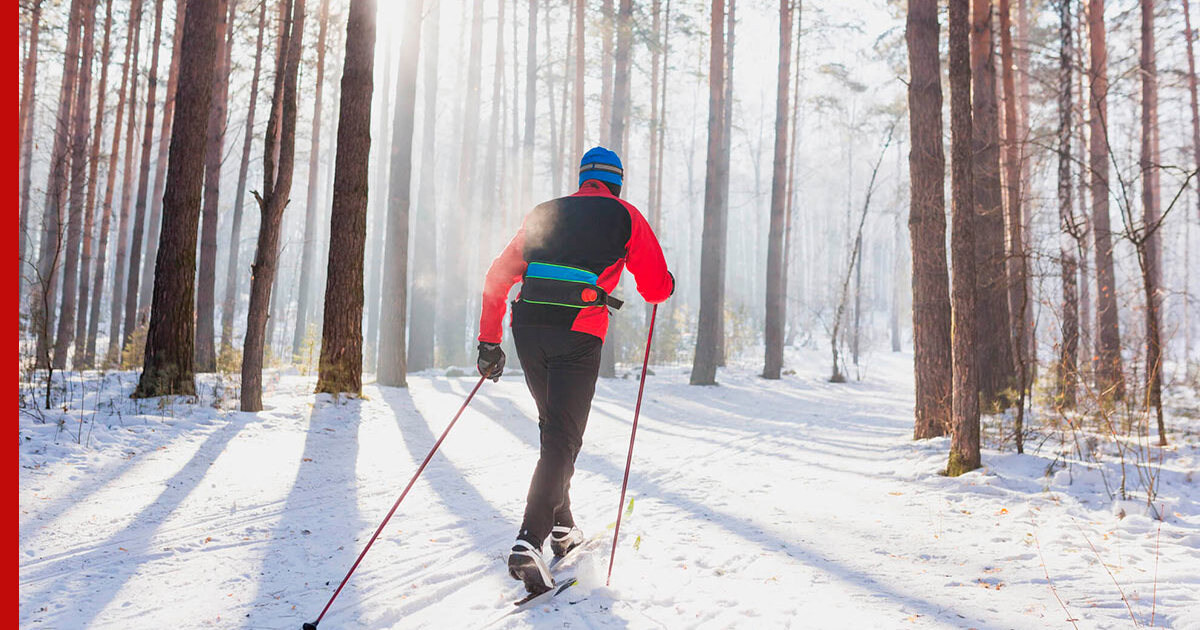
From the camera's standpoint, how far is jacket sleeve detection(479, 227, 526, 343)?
3.64 m

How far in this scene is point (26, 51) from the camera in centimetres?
1839

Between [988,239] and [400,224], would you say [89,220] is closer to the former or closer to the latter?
[400,224]

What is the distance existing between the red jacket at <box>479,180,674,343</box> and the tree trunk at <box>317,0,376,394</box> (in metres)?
5.66

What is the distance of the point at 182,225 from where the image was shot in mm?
7969

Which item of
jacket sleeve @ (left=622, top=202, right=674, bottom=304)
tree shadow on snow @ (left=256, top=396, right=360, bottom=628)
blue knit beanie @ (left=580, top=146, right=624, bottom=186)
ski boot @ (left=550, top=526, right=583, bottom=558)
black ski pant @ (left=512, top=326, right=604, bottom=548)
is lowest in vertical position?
tree shadow on snow @ (left=256, top=396, right=360, bottom=628)

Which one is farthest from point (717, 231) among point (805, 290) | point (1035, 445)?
Answer: point (805, 290)

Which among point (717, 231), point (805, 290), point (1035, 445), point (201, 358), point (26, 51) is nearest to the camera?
point (1035, 445)

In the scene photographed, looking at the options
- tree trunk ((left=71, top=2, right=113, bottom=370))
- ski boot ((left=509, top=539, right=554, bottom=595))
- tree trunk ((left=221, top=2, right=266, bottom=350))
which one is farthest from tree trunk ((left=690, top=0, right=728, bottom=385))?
tree trunk ((left=71, top=2, right=113, bottom=370))

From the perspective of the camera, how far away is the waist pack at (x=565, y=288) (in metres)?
3.44

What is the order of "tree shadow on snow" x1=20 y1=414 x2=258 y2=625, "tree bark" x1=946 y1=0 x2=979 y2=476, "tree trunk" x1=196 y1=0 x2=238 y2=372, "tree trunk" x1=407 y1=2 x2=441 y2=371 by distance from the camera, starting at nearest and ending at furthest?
"tree shadow on snow" x1=20 y1=414 x2=258 y2=625 → "tree bark" x1=946 y1=0 x2=979 y2=476 → "tree trunk" x1=196 y1=0 x2=238 y2=372 → "tree trunk" x1=407 y1=2 x2=441 y2=371

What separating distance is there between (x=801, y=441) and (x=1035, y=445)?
8.53 feet

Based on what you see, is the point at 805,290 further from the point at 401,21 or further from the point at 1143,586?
the point at 1143,586

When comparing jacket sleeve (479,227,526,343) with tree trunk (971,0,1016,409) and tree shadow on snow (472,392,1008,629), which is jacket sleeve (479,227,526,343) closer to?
tree shadow on snow (472,392,1008,629)

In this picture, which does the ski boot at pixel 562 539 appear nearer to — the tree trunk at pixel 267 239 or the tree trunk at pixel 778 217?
the tree trunk at pixel 267 239
